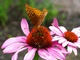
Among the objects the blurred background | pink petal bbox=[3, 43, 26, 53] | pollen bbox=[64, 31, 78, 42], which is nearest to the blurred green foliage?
the blurred background

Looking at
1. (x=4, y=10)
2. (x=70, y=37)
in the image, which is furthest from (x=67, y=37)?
(x=4, y=10)

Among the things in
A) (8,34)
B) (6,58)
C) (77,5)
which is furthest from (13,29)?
(77,5)

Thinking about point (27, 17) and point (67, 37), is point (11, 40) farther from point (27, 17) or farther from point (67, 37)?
point (27, 17)

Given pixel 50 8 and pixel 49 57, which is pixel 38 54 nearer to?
pixel 49 57

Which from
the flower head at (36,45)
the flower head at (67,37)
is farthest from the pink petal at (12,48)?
the flower head at (67,37)

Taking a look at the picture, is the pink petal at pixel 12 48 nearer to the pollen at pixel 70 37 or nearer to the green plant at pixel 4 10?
the pollen at pixel 70 37

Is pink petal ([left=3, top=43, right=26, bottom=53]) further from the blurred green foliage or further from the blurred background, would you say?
the blurred green foliage
